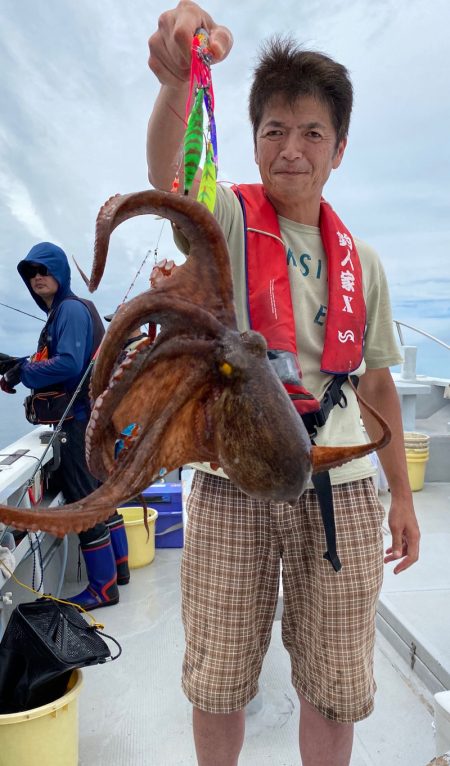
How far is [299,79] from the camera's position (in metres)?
1.54

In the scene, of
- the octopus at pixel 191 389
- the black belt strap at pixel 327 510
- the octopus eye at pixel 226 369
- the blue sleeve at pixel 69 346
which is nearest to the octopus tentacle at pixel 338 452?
the octopus at pixel 191 389

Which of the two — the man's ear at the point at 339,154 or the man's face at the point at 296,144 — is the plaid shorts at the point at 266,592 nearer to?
the man's face at the point at 296,144

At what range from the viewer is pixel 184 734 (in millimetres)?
2842

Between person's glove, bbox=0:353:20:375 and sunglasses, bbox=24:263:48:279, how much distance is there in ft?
1.99

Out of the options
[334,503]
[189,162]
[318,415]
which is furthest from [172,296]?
[334,503]

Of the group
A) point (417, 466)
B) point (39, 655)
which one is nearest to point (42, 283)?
point (39, 655)

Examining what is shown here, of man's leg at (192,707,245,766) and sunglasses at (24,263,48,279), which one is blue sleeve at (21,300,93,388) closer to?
sunglasses at (24,263,48,279)

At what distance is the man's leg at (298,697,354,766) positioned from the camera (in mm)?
1831

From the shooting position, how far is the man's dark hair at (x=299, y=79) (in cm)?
153

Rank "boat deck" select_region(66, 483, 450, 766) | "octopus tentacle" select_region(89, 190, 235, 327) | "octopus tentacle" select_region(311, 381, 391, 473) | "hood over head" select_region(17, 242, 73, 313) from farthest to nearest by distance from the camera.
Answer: "hood over head" select_region(17, 242, 73, 313) → "boat deck" select_region(66, 483, 450, 766) → "octopus tentacle" select_region(311, 381, 391, 473) → "octopus tentacle" select_region(89, 190, 235, 327)

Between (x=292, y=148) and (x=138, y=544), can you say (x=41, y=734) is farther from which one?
(x=138, y=544)

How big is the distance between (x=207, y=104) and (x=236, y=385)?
68 centimetres

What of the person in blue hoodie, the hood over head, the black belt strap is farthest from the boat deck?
the hood over head

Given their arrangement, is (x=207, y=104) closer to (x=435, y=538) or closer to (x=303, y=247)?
(x=303, y=247)
